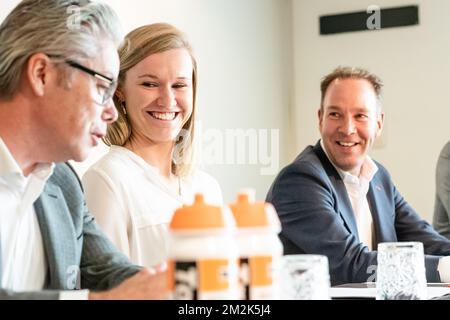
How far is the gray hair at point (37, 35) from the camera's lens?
132 cm

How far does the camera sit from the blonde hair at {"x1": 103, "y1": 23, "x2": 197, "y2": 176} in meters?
2.00

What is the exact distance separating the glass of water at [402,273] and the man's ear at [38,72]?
669mm

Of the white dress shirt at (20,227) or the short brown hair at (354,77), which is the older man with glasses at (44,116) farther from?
the short brown hair at (354,77)

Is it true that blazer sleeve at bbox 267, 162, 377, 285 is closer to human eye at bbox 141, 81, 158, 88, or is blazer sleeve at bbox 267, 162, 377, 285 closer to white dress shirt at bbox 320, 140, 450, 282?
white dress shirt at bbox 320, 140, 450, 282

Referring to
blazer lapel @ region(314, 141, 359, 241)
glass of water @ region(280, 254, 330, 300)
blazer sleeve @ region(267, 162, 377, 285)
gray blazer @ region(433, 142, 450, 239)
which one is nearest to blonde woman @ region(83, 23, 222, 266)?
blazer sleeve @ region(267, 162, 377, 285)

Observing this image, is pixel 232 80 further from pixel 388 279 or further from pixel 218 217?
pixel 218 217

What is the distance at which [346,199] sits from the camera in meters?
2.34

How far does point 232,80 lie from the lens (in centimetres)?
349

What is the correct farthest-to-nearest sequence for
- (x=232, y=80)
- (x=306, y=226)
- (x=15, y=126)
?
(x=232, y=80)
(x=306, y=226)
(x=15, y=126)

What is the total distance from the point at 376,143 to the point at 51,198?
302 centimetres

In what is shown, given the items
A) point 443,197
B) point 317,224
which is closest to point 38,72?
point 317,224

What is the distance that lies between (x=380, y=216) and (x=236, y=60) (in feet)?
4.29

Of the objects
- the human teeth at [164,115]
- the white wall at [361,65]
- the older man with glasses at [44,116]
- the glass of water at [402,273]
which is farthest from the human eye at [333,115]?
the older man with glasses at [44,116]

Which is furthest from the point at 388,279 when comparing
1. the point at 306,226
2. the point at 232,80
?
the point at 232,80
